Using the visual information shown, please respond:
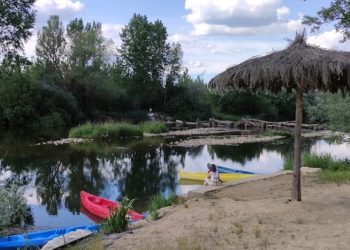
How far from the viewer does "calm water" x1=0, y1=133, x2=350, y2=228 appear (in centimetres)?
1505

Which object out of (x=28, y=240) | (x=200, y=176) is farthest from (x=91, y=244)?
(x=200, y=176)

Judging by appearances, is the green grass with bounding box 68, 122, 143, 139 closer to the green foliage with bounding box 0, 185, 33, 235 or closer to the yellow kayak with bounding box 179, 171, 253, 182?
the yellow kayak with bounding box 179, 171, 253, 182

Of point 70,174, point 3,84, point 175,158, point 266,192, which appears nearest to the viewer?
point 266,192

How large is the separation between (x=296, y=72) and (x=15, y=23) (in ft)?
76.6

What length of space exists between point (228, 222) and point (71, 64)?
46.5 m

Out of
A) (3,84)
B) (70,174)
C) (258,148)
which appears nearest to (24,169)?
(70,174)

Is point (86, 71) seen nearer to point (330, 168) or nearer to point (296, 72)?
point (330, 168)

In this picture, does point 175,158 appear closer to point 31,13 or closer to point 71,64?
point 31,13

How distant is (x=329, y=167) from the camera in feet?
43.3

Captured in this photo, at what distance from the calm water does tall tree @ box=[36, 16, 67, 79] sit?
19764mm

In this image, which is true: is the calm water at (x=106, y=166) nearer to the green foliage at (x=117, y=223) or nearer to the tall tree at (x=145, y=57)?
the green foliage at (x=117, y=223)

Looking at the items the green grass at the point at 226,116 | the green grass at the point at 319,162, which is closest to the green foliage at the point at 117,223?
the green grass at the point at 319,162

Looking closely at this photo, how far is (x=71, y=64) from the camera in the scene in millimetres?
51938

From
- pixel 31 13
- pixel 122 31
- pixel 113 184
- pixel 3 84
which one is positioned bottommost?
pixel 113 184
